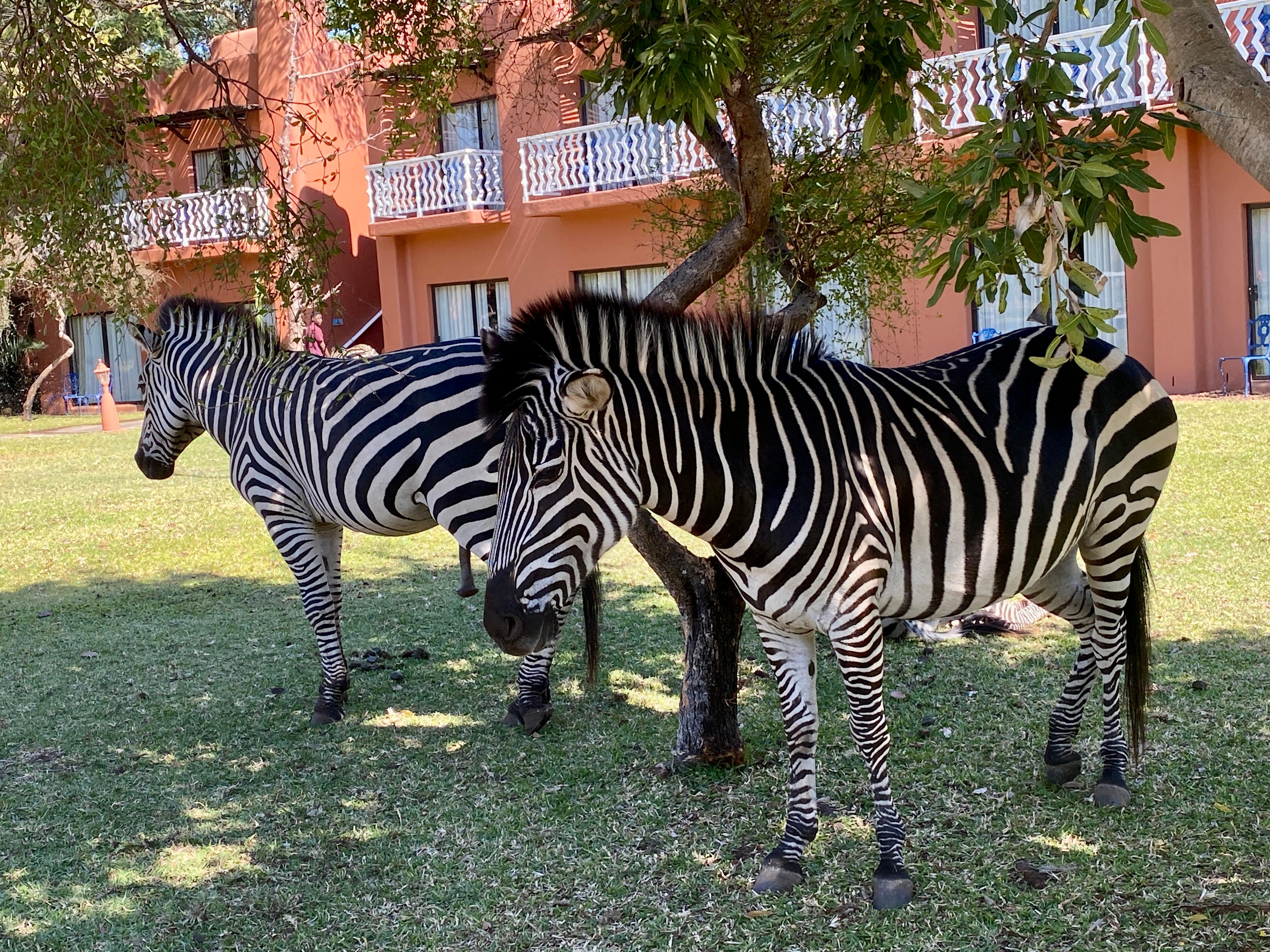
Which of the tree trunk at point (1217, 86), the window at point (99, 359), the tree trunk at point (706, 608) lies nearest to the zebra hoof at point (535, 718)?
the tree trunk at point (706, 608)

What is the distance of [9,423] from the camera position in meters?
25.5

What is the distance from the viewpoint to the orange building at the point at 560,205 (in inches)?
560

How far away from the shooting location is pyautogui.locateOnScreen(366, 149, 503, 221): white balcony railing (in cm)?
2105

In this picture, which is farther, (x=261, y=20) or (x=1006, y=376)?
(x=261, y=20)

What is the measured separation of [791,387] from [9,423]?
2615 centimetres

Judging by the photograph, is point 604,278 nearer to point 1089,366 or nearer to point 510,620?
point 510,620

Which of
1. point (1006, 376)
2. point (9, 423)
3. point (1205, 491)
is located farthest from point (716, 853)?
point (9, 423)

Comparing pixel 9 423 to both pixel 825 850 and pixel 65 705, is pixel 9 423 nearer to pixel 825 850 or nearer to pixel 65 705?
pixel 65 705

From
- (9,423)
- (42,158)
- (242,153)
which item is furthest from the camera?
(9,423)

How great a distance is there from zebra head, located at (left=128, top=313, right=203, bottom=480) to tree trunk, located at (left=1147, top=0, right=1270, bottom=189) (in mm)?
5421

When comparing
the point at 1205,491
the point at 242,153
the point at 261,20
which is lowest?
the point at 1205,491

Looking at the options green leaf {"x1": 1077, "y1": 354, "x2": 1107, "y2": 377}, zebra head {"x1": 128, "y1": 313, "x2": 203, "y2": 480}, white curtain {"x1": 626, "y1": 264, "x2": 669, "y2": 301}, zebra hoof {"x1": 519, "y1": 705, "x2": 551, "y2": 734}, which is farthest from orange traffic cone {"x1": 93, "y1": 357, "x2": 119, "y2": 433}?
green leaf {"x1": 1077, "y1": 354, "x2": 1107, "y2": 377}

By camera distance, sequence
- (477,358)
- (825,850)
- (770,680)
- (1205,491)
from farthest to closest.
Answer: (1205,491), (770,680), (477,358), (825,850)

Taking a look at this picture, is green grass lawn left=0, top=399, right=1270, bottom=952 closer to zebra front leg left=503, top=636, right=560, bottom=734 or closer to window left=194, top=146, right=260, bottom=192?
zebra front leg left=503, top=636, right=560, bottom=734
